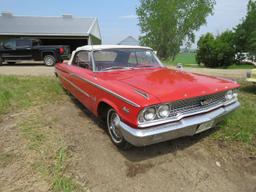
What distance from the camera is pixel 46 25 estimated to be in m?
24.2

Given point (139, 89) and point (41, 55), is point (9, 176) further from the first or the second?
point (41, 55)

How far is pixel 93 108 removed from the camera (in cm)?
395

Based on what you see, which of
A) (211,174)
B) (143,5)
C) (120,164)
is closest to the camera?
(211,174)

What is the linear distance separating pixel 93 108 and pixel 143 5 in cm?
3019

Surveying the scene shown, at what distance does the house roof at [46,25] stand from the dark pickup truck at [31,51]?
7001mm

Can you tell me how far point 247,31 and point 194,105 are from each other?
860 inches

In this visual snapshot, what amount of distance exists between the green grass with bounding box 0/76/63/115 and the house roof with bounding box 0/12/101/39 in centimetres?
1513

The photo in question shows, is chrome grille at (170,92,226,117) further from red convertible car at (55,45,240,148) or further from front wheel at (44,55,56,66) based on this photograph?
front wheel at (44,55,56,66)

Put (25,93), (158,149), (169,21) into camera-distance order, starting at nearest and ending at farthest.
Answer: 1. (158,149)
2. (25,93)
3. (169,21)

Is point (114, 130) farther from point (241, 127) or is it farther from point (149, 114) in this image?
point (241, 127)

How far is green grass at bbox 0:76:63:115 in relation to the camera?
553cm

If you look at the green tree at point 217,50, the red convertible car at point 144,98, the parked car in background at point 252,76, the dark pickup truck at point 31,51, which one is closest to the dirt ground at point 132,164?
the red convertible car at point 144,98

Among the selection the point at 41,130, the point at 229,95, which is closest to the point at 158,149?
the point at 229,95

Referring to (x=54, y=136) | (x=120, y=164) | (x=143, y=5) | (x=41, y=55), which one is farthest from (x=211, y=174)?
(x=143, y=5)
